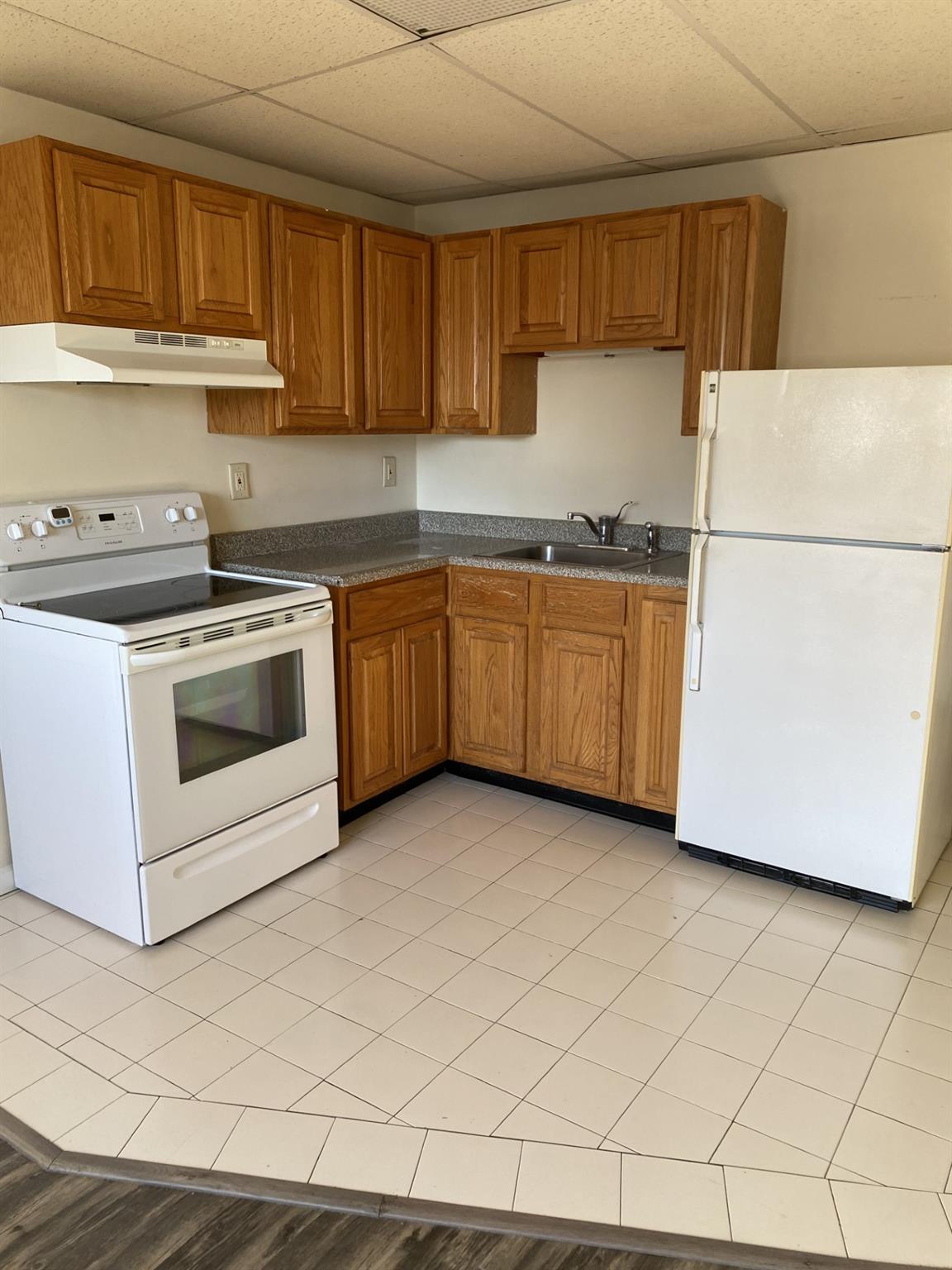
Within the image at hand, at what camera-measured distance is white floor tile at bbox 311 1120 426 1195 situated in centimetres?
179

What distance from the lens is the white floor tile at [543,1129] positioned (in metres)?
1.89

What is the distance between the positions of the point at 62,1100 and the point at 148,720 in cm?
87

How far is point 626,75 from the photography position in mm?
2508

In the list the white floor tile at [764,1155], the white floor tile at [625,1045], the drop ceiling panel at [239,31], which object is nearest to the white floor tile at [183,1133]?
the white floor tile at [625,1045]

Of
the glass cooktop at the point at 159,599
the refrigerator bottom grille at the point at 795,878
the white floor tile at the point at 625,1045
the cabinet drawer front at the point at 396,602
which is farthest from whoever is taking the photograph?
the cabinet drawer front at the point at 396,602

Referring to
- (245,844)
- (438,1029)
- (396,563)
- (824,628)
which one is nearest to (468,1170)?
(438,1029)

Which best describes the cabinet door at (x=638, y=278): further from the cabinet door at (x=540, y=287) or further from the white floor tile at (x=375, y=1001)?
the white floor tile at (x=375, y=1001)

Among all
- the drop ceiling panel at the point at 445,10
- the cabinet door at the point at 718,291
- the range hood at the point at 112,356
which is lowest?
the range hood at the point at 112,356

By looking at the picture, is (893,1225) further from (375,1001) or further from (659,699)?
A: (659,699)

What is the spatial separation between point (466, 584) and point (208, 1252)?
2.33 meters

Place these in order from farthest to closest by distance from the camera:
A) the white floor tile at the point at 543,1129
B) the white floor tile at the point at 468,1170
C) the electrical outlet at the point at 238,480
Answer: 1. the electrical outlet at the point at 238,480
2. the white floor tile at the point at 543,1129
3. the white floor tile at the point at 468,1170

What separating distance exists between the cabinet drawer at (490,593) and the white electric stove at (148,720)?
0.73 metres

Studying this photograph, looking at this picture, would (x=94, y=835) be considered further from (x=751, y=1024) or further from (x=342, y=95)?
(x=342, y=95)

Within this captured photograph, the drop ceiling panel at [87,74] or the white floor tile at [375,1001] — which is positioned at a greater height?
the drop ceiling panel at [87,74]
